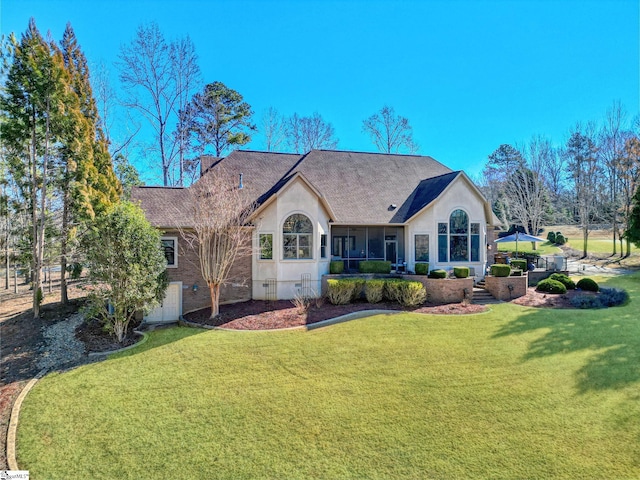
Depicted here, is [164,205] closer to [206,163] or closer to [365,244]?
[206,163]

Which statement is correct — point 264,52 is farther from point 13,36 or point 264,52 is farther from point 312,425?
point 312,425

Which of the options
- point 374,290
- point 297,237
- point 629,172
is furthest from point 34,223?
point 629,172

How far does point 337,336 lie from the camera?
42.0ft

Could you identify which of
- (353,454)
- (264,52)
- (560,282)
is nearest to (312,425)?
(353,454)

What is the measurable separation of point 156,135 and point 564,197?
54280 millimetres

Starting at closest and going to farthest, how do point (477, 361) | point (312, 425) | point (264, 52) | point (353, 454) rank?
point (353, 454) → point (312, 425) → point (477, 361) → point (264, 52)

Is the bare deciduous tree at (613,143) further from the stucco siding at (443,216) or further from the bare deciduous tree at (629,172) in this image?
the stucco siding at (443,216)

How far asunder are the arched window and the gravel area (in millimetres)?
9520

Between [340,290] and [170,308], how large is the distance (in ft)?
27.6

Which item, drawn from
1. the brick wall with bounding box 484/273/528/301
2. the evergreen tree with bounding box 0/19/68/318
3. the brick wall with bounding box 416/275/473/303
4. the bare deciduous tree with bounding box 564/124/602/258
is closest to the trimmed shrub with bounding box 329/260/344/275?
the brick wall with bounding box 416/275/473/303

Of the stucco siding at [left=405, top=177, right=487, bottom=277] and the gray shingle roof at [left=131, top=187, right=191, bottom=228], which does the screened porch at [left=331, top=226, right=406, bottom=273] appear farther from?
the gray shingle roof at [left=131, top=187, right=191, bottom=228]

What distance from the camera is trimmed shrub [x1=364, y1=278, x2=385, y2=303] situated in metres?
17.0

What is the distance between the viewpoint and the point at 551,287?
19000 millimetres

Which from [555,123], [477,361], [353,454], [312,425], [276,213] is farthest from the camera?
[555,123]
